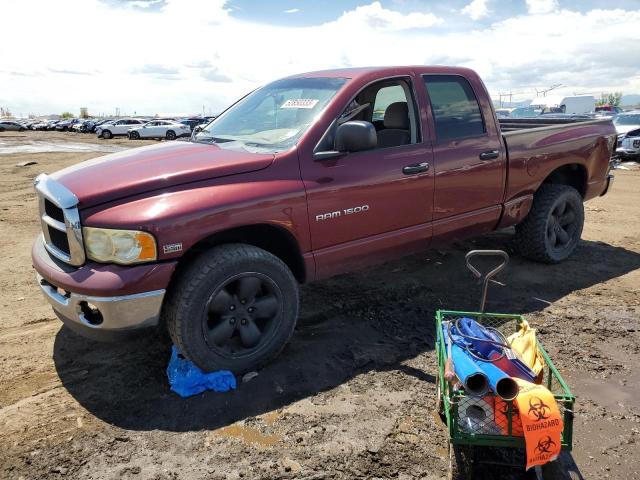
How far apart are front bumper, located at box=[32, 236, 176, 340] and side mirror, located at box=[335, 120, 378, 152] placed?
1.36 metres

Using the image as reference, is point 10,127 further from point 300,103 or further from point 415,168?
point 415,168

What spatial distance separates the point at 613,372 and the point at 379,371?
154cm

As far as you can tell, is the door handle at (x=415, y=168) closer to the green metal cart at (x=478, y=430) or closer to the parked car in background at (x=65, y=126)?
the green metal cart at (x=478, y=430)

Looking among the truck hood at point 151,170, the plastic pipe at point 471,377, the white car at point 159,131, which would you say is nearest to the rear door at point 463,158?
the truck hood at point 151,170

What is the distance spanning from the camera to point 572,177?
5.58 metres

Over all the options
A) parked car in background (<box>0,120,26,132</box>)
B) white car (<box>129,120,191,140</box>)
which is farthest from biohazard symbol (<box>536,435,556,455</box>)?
parked car in background (<box>0,120,26,132</box>)

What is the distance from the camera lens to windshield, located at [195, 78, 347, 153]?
3.63 m

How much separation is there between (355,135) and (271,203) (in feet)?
2.36

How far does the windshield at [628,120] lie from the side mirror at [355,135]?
16.1 metres

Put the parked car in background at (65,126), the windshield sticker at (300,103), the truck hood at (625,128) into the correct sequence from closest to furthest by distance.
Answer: the windshield sticker at (300,103) → the truck hood at (625,128) → the parked car in background at (65,126)

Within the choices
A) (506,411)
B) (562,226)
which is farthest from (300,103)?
(562,226)

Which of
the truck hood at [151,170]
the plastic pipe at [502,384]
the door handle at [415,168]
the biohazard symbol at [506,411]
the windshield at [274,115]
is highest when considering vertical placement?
the windshield at [274,115]

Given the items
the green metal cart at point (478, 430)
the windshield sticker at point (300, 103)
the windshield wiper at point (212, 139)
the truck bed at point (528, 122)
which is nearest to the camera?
the green metal cart at point (478, 430)

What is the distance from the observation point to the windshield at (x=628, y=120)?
16.3 metres
